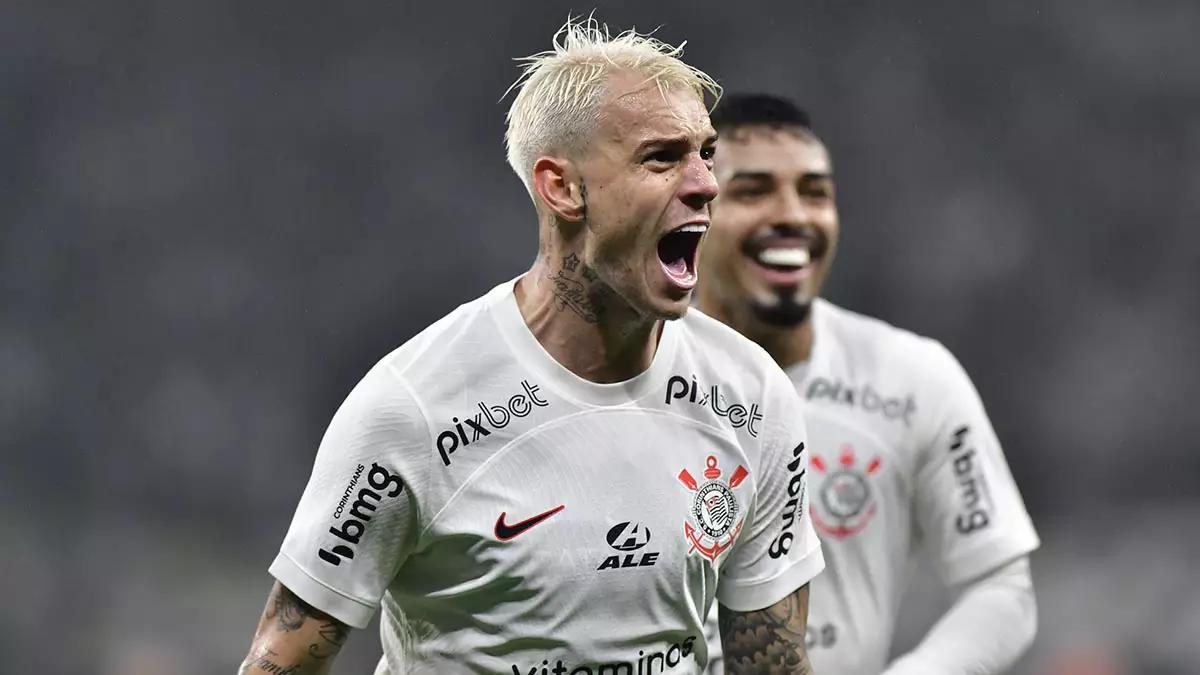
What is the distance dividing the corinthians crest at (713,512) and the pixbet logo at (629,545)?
0.27 feet

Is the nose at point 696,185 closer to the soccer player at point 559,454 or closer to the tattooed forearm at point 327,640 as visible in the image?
the soccer player at point 559,454

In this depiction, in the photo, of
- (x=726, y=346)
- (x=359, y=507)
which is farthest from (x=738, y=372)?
(x=359, y=507)

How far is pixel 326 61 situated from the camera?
8.00 metres

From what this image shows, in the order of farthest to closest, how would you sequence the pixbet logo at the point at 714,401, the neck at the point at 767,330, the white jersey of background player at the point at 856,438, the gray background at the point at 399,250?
the gray background at the point at 399,250, the neck at the point at 767,330, the white jersey of background player at the point at 856,438, the pixbet logo at the point at 714,401

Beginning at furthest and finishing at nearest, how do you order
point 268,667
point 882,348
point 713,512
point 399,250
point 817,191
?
point 399,250
point 882,348
point 817,191
point 713,512
point 268,667

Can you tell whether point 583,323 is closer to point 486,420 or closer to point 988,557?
point 486,420

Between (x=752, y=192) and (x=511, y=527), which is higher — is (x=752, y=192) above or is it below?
above

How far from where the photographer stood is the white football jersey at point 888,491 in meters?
4.22

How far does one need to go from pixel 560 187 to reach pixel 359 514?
2.16ft

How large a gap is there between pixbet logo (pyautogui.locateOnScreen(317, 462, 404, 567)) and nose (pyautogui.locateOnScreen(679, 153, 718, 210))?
2.26 feet

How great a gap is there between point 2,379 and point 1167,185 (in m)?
6.12

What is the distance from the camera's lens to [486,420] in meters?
2.79

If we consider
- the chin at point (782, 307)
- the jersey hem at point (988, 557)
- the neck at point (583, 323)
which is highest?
the neck at point (583, 323)

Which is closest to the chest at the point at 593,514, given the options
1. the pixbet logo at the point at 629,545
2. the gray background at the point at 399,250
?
the pixbet logo at the point at 629,545
